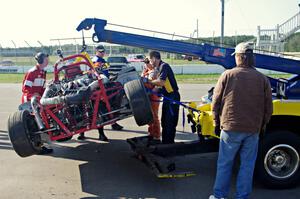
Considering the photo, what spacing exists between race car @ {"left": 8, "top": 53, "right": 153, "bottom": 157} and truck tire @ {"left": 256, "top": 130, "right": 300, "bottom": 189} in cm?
157

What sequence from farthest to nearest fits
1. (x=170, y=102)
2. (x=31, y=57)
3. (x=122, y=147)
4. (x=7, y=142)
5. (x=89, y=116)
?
(x=31, y=57) < (x=7, y=142) < (x=122, y=147) < (x=170, y=102) < (x=89, y=116)

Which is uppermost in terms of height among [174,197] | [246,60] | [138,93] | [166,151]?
[246,60]

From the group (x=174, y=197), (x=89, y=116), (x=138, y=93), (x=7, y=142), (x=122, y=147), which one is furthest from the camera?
(x=7, y=142)

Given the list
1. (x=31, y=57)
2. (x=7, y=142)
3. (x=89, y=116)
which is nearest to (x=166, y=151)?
(x=89, y=116)

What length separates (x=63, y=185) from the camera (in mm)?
4945

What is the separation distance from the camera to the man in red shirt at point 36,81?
253 inches

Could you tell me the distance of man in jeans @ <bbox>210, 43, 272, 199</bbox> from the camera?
376 cm

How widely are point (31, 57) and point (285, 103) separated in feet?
105

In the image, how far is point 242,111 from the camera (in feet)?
12.4

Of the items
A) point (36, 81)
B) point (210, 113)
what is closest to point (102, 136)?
point (36, 81)

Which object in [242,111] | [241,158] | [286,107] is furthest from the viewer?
[286,107]

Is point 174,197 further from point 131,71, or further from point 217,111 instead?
point 131,71

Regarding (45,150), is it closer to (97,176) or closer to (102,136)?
(102,136)

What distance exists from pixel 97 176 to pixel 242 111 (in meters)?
2.54
